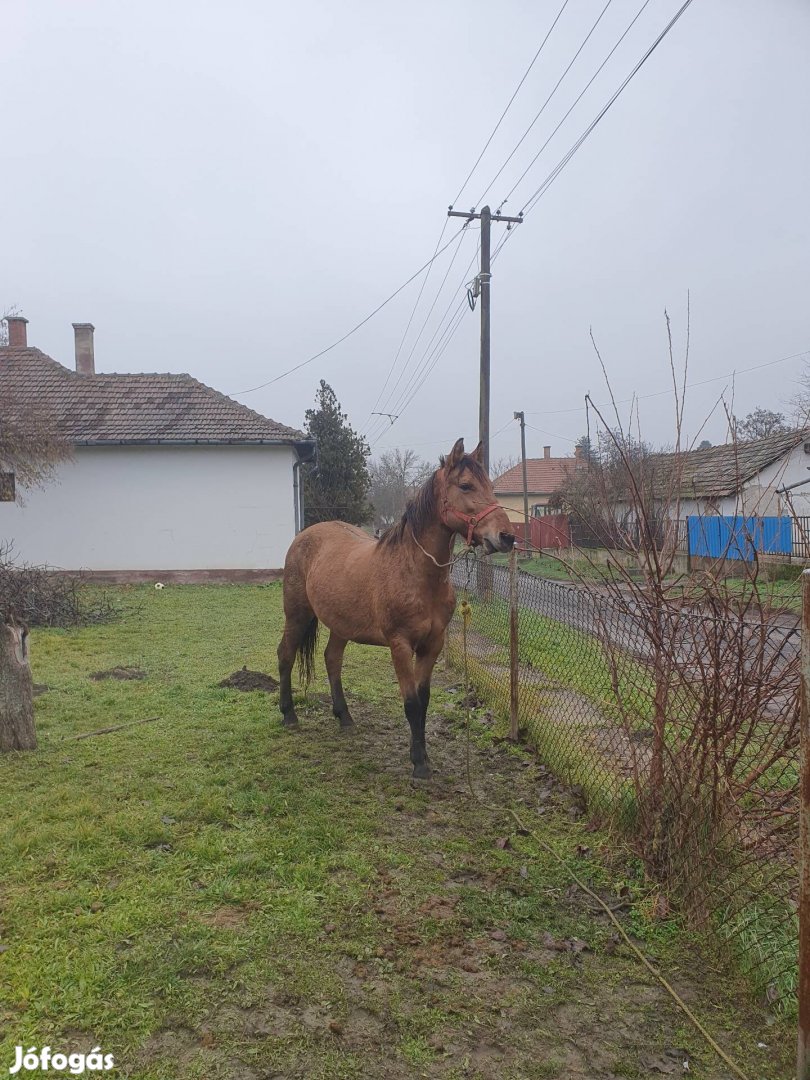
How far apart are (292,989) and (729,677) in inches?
77.1

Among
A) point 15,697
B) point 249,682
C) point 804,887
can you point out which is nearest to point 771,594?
point 804,887

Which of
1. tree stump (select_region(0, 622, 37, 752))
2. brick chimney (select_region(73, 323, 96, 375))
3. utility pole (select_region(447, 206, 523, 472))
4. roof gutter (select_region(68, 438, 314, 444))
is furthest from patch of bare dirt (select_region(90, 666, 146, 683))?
brick chimney (select_region(73, 323, 96, 375))

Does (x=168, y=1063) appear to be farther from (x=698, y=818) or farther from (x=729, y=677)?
(x=729, y=677)

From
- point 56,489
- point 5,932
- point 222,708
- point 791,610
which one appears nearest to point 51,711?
point 222,708

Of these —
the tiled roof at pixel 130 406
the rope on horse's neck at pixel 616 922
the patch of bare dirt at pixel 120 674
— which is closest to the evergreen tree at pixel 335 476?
the tiled roof at pixel 130 406

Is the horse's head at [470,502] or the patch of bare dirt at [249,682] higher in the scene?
the horse's head at [470,502]

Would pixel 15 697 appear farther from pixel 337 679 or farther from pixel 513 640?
pixel 513 640

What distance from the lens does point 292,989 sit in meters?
2.29

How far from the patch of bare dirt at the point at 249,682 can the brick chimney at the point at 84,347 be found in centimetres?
1621

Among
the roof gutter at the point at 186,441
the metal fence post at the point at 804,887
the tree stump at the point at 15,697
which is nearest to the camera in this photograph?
the metal fence post at the point at 804,887

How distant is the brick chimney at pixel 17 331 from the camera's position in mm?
19922

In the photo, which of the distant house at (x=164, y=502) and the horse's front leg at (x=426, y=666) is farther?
the distant house at (x=164, y=502)

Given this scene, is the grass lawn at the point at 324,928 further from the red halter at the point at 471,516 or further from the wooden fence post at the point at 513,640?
the red halter at the point at 471,516

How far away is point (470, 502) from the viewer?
4137 millimetres
